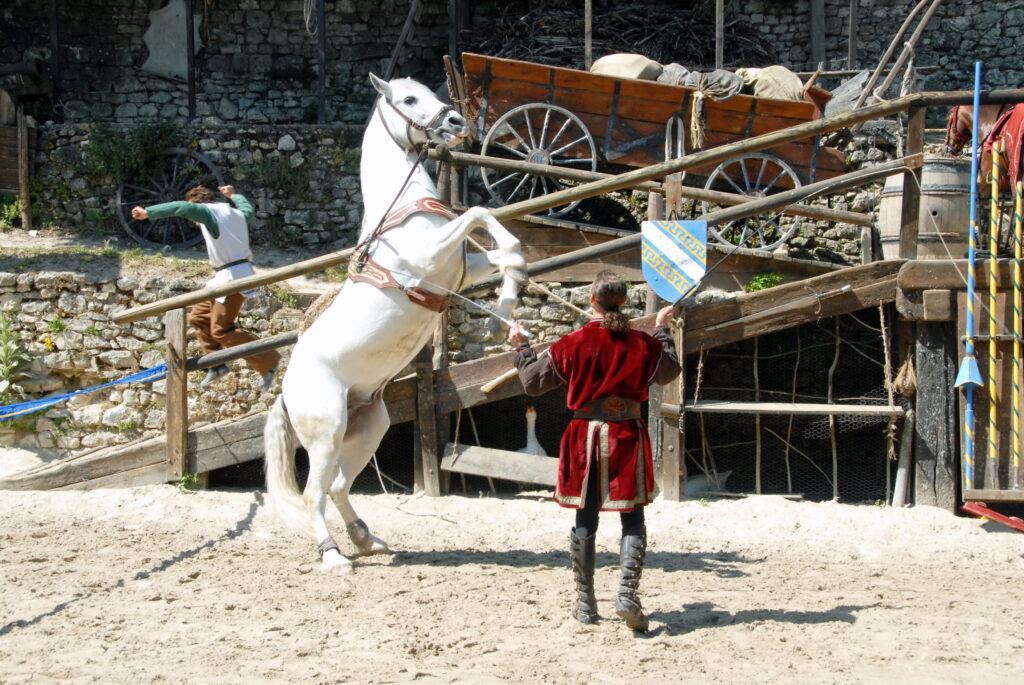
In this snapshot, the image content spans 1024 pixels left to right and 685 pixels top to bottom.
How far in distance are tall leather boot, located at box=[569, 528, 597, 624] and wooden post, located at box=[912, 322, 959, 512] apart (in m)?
2.97

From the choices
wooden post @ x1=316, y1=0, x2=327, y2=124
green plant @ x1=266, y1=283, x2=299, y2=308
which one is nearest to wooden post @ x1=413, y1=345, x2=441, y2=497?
green plant @ x1=266, y1=283, x2=299, y2=308

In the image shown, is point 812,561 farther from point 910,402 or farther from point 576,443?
point 576,443

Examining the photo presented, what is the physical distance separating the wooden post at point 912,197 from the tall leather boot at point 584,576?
11.0 feet

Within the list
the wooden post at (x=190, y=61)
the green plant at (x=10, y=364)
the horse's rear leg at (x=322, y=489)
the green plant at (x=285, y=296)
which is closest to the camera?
the horse's rear leg at (x=322, y=489)

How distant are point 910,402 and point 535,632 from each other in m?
3.34

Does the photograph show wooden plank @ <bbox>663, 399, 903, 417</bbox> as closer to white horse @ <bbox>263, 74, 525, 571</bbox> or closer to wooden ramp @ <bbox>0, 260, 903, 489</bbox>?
wooden ramp @ <bbox>0, 260, 903, 489</bbox>

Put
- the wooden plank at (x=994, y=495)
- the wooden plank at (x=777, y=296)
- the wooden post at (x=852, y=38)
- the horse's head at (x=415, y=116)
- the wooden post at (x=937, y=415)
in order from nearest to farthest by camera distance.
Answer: the horse's head at (x=415, y=116)
the wooden plank at (x=994, y=495)
the wooden post at (x=937, y=415)
the wooden plank at (x=777, y=296)
the wooden post at (x=852, y=38)

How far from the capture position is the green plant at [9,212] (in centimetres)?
1160

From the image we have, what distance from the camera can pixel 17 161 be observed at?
38.5 feet

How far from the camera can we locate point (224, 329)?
24.1 feet

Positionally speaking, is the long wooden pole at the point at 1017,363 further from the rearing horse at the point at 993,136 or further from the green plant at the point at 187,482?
the green plant at the point at 187,482

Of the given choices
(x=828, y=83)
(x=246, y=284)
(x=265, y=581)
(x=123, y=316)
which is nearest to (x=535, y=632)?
(x=265, y=581)

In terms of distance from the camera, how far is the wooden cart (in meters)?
9.73

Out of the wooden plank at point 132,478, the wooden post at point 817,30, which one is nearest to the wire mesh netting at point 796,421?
the wooden plank at point 132,478
